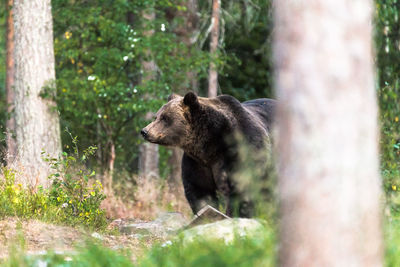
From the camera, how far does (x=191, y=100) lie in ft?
26.1

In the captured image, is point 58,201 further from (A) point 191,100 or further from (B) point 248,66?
(B) point 248,66

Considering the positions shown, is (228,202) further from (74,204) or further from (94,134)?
(94,134)

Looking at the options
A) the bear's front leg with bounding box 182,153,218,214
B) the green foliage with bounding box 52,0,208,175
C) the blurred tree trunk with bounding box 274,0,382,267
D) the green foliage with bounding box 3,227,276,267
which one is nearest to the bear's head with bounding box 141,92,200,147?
the bear's front leg with bounding box 182,153,218,214

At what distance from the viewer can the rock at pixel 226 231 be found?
4633mm

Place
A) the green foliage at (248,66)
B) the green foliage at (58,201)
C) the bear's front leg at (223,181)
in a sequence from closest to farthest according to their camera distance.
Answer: the green foliage at (58,201), the bear's front leg at (223,181), the green foliage at (248,66)

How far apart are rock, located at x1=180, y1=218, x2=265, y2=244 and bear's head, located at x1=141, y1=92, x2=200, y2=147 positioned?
288 centimetres

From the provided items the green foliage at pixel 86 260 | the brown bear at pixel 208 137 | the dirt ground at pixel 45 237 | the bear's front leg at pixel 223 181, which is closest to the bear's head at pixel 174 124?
the brown bear at pixel 208 137

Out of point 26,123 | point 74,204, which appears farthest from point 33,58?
point 74,204

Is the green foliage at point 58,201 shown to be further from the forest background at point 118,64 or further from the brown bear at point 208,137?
the forest background at point 118,64

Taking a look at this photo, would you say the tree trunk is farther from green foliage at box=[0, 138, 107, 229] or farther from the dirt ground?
the dirt ground

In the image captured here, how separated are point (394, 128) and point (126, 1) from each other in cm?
715

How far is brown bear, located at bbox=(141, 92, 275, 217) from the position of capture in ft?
25.3

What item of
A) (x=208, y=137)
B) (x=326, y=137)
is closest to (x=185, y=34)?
(x=208, y=137)

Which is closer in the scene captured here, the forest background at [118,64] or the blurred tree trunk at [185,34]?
the forest background at [118,64]
